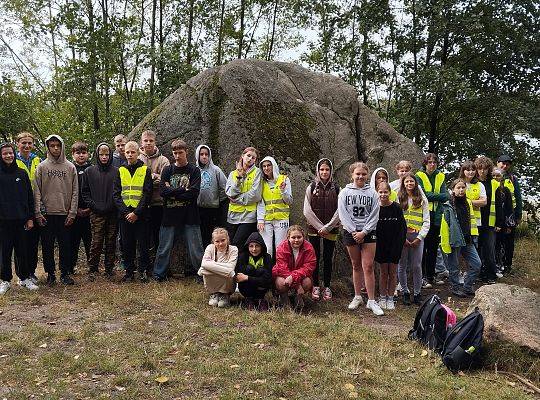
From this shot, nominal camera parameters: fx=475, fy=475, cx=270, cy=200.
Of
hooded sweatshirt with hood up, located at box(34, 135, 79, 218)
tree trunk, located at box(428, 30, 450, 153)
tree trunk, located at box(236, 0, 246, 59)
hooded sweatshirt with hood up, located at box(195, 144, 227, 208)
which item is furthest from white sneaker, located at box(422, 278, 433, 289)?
tree trunk, located at box(236, 0, 246, 59)

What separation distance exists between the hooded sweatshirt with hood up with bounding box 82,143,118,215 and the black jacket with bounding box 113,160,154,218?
0.18 metres

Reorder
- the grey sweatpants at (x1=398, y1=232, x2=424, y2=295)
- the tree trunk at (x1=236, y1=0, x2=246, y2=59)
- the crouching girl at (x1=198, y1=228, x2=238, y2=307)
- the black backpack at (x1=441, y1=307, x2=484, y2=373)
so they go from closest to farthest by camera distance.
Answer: the black backpack at (x1=441, y1=307, x2=484, y2=373) → the crouching girl at (x1=198, y1=228, x2=238, y2=307) → the grey sweatpants at (x1=398, y1=232, x2=424, y2=295) → the tree trunk at (x1=236, y1=0, x2=246, y2=59)

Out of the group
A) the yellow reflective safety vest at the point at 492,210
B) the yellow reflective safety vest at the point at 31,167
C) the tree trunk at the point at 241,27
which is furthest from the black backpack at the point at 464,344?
the tree trunk at the point at 241,27

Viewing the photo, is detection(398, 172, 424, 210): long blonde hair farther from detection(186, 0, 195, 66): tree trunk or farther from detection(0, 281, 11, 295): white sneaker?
detection(186, 0, 195, 66): tree trunk

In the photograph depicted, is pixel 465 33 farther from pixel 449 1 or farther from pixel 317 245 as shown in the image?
pixel 317 245

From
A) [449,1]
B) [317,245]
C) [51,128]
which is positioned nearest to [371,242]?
[317,245]

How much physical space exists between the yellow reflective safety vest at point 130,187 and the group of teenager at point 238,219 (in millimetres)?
16

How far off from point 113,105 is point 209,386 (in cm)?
1392

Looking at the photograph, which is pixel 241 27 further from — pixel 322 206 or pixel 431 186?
pixel 322 206

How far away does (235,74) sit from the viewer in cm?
929

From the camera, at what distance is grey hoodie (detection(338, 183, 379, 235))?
6.58 meters

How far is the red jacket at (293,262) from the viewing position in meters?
6.46

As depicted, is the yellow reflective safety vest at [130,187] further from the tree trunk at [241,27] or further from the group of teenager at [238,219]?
the tree trunk at [241,27]

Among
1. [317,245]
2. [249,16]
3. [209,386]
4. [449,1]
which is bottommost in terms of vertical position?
[209,386]
